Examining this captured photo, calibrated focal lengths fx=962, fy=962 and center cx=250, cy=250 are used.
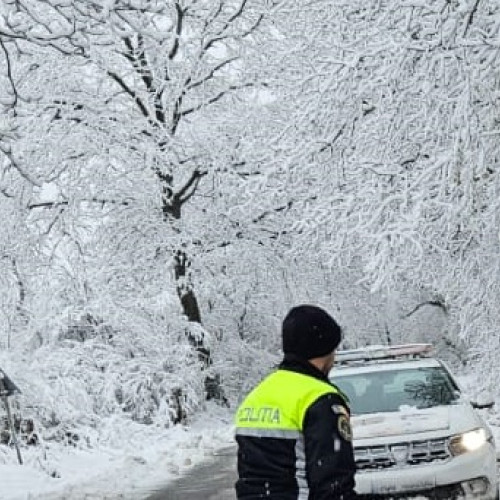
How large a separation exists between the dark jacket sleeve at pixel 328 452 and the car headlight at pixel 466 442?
15.9 feet

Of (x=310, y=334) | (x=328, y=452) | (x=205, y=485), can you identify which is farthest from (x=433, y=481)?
(x=205, y=485)

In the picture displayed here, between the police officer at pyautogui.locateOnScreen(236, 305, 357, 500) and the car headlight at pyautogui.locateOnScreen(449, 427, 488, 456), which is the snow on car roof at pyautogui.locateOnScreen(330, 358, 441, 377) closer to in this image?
the car headlight at pyautogui.locateOnScreen(449, 427, 488, 456)

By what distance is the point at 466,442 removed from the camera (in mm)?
8312

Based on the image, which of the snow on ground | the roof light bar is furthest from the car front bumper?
the snow on ground

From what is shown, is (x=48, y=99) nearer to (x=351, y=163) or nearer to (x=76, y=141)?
(x=76, y=141)

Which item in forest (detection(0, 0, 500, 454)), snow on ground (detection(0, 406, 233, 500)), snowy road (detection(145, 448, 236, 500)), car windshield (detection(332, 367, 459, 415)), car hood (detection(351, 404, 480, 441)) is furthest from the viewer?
snow on ground (detection(0, 406, 233, 500))

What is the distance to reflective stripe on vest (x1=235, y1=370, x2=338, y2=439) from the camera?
371 centimetres

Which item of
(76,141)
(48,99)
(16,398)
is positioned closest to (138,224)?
(76,141)

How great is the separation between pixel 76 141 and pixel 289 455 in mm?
20559

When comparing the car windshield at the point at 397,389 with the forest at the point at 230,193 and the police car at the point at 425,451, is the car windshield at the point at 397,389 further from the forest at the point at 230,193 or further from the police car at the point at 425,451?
the forest at the point at 230,193

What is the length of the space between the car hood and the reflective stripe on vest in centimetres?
465

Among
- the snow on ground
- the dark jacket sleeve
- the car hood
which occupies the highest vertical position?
the dark jacket sleeve

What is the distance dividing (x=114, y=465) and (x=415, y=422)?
26.8ft

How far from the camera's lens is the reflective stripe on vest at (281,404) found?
12.2 feet
